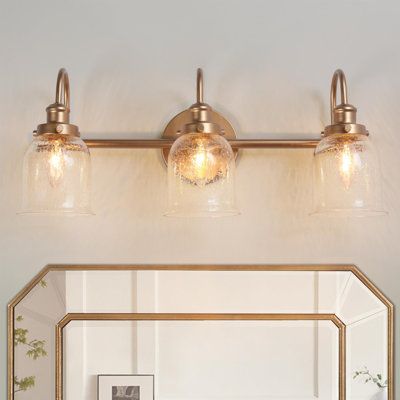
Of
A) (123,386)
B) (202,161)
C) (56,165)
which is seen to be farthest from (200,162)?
(123,386)

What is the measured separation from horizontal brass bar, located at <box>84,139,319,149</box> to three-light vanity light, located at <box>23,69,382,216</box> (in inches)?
3.0

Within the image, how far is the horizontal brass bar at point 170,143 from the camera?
43.3 inches

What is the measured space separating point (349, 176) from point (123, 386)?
1.92 ft

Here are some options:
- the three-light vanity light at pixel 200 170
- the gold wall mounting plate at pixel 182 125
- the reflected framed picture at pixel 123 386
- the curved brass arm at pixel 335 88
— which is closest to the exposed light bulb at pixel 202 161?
the three-light vanity light at pixel 200 170

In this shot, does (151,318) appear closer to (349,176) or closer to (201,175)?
(201,175)

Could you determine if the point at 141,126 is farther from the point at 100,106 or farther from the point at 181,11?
the point at 181,11

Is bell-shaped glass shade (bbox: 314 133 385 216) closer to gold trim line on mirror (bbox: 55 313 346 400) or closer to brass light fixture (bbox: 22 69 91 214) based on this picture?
gold trim line on mirror (bbox: 55 313 346 400)

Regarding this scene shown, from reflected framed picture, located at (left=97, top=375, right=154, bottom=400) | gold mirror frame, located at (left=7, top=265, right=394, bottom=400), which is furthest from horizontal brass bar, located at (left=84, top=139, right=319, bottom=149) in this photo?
reflected framed picture, located at (left=97, top=375, right=154, bottom=400)

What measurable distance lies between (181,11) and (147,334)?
2.14 feet

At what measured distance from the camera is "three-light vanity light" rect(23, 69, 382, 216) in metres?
1.00

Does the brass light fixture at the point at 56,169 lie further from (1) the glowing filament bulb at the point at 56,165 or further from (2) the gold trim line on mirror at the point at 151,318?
(2) the gold trim line on mirror at the point at 151,318

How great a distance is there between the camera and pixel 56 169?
1.00m

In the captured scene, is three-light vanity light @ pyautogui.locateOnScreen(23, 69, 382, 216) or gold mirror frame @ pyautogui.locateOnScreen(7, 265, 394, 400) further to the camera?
gold mirror frame @ pyautogui.locateOnScreen(7, 265, 394, 400)

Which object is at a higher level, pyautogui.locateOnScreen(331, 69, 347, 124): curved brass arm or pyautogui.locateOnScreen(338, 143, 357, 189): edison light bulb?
pyautogui.locateOnScreen(331, 69, 347, 124): curved brass arm
